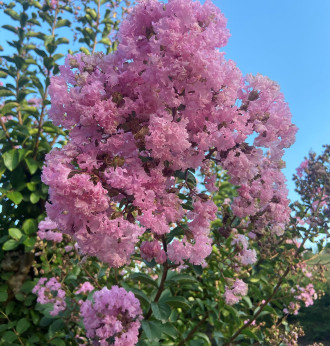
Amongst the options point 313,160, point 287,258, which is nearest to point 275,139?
point 287,258

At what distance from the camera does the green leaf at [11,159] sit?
10.0 ft

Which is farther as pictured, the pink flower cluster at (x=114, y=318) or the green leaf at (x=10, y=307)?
the green leaf at (x=10, y=307)

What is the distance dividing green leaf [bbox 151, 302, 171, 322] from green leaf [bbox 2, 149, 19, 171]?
6.24 ft

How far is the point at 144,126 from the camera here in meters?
1.29

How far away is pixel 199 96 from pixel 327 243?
2047mm

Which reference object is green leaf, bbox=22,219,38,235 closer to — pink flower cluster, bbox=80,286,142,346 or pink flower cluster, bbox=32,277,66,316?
pink flower cluster, bbox=32,277,66,316

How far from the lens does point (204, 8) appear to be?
136 centimetres

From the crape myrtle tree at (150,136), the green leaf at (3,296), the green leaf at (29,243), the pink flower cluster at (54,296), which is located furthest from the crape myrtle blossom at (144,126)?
the green leaf at (3,296)

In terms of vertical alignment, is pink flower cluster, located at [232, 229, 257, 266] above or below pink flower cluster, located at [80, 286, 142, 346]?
above

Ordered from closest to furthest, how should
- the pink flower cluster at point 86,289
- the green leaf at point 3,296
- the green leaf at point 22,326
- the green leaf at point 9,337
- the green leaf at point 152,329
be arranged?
the green leaf at point 152,329 < the pink flower cluster at point 86,289 < the green leaf at point 9,337 < the green leaf at point 22,326 < the green leaf at point 3,296

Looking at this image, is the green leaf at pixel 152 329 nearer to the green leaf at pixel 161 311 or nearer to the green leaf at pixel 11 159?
the green leaf at pixel 161 311

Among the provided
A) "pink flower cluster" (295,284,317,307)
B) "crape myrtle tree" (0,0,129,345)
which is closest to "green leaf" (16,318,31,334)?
"crape myrtle tree" (0,0,129,345)

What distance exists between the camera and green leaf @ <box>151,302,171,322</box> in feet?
5.61

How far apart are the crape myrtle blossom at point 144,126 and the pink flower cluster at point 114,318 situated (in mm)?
347
